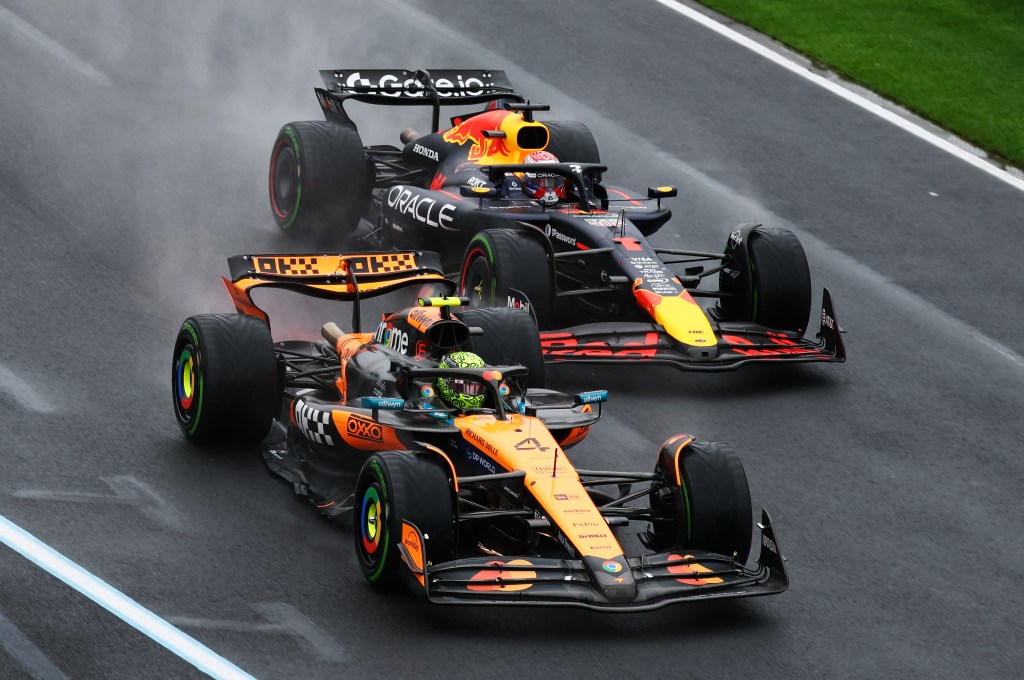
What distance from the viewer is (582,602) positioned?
9.87m

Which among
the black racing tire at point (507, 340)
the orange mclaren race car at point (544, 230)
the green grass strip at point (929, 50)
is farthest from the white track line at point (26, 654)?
the green grass strip at point (929, 50)

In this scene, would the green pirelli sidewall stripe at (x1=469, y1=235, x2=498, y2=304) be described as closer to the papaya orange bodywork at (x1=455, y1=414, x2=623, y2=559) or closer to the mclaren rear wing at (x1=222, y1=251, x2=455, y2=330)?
the mclaren rear wing at (x1=222, y1=251, x2=455, y2=330)

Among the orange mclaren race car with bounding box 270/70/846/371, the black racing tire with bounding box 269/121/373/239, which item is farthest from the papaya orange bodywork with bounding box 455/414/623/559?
the black racing tire with bounding box 269/121/373/239

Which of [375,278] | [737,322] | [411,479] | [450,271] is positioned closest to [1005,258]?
[737,322]

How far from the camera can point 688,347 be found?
14227mm

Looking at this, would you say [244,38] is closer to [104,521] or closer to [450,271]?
[450,271]

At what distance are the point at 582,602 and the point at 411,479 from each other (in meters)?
1.27

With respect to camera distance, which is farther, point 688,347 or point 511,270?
point 511,270

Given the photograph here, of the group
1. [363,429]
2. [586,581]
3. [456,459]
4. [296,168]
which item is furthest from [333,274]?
[586,581]

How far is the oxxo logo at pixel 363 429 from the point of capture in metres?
11.6

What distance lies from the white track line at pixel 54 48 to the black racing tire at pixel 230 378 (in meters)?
9.39

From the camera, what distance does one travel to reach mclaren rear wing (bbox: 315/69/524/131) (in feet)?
58.2

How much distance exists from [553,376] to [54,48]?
995 centimetres

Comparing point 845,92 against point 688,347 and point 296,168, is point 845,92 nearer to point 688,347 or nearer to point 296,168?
point 296,168
